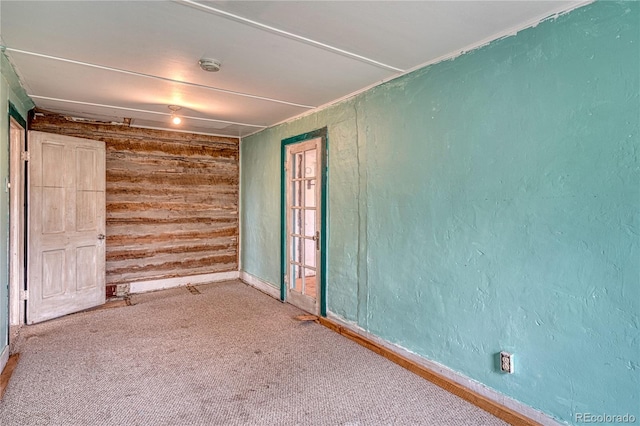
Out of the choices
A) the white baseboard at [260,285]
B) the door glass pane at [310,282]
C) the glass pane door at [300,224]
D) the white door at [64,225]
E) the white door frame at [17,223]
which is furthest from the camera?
the white baseboard at [260,285]

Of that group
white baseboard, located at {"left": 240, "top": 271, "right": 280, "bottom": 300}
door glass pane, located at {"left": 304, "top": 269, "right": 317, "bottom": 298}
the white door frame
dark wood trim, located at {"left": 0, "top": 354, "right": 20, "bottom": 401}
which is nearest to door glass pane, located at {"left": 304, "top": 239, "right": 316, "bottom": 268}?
door glass pane, located at {"left": 304, "top": 269, "right": 317, "bottom": 298}

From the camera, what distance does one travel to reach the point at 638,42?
170 centimetres

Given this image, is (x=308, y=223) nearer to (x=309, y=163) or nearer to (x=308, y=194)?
(x=308, y=194)

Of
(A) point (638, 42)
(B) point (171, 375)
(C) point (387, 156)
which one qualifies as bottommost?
(B) point (171, 375)

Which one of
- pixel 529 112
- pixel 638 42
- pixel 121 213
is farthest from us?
pixel 121 213

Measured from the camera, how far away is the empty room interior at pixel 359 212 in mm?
1875

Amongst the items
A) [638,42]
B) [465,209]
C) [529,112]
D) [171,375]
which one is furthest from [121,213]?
[638,42]

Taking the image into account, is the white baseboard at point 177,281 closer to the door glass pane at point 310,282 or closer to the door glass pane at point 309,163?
the door glass pane at point 310,282

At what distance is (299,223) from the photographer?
14.7 feet

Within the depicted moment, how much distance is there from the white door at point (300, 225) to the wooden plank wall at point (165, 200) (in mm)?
1611

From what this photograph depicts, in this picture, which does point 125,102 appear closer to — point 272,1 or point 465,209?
point 272,1

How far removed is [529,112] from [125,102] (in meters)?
3.66

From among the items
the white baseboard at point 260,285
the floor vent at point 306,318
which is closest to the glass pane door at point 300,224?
the floor vent at point 306,318

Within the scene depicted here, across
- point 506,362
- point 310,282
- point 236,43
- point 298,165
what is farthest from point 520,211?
point 298,165
